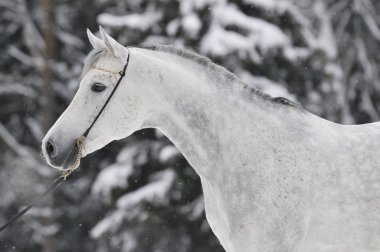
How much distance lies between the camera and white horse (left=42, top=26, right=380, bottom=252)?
161 inches

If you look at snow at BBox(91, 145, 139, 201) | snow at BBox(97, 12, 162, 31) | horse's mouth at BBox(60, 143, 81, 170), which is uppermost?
horse's mouth at BBox(60, 143, 81, 170)

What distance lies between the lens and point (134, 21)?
447 inches

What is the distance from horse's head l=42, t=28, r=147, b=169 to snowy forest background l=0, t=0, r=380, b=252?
17.0 ft

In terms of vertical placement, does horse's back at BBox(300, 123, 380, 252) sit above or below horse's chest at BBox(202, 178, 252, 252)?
above

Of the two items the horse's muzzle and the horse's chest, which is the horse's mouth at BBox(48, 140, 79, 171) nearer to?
the horse's muzzle

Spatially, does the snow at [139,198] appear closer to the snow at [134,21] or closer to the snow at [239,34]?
the snow at [239,34]

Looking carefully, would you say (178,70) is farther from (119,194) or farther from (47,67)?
(47,67)

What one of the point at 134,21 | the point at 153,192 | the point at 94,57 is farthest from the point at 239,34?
the point at 94,57

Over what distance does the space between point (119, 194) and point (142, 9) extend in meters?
3.21

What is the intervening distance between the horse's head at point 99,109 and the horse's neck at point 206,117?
0.16m

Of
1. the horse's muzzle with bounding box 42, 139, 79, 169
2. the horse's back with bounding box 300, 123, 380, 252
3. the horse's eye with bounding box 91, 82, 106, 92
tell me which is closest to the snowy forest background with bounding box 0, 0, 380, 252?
the horse's eye with bounding box 91, 82, 106, 92

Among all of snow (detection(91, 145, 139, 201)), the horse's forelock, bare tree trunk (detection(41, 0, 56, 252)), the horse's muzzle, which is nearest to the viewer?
the horse's muzzle

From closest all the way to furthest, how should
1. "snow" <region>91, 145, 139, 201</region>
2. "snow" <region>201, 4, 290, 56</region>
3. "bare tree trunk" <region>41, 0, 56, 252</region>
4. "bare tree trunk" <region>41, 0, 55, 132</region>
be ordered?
"snow" <region>201, 4, 290, 56</region> → "snow" <region>91, 145, 139, 201</region> → "bare tree trunk" <region>41, 0, 56, 252</region> → "bare tree trunk" <region>41, 0, 55, 132</region>

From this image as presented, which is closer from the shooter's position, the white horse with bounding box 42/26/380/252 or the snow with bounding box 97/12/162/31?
the white horse with bounding box 42/26/380/252
